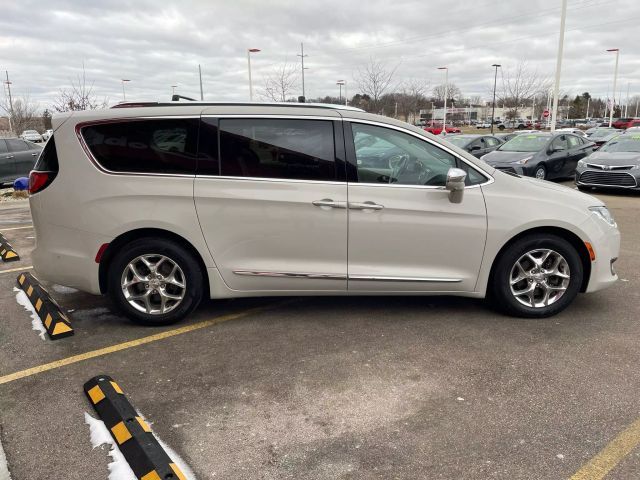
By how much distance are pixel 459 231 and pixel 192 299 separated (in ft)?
7.45

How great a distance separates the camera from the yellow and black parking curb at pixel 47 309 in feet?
13.7

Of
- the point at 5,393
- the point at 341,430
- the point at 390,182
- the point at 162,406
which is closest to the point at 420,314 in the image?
the point at 390,182

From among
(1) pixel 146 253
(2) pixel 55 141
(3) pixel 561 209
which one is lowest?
(1) pixel 146 253

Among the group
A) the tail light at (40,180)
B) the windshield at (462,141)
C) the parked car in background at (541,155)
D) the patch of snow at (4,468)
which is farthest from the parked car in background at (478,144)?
the patch of snow at (4,468)

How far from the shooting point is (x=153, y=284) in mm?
4207

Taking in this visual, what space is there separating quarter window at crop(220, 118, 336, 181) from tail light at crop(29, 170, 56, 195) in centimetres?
140

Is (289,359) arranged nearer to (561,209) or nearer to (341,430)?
(341,430)

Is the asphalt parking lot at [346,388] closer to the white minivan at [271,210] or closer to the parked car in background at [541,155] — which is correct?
the white minivan at [271,210]

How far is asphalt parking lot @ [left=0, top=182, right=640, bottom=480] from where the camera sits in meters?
2.63

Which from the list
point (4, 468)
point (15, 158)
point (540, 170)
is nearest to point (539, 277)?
point (4, 468)

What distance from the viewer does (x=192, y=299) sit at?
4.27 metres

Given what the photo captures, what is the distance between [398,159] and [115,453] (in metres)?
2.91

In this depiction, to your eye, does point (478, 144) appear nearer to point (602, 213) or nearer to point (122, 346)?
point (602, 213)

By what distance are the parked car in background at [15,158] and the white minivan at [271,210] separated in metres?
11.7
